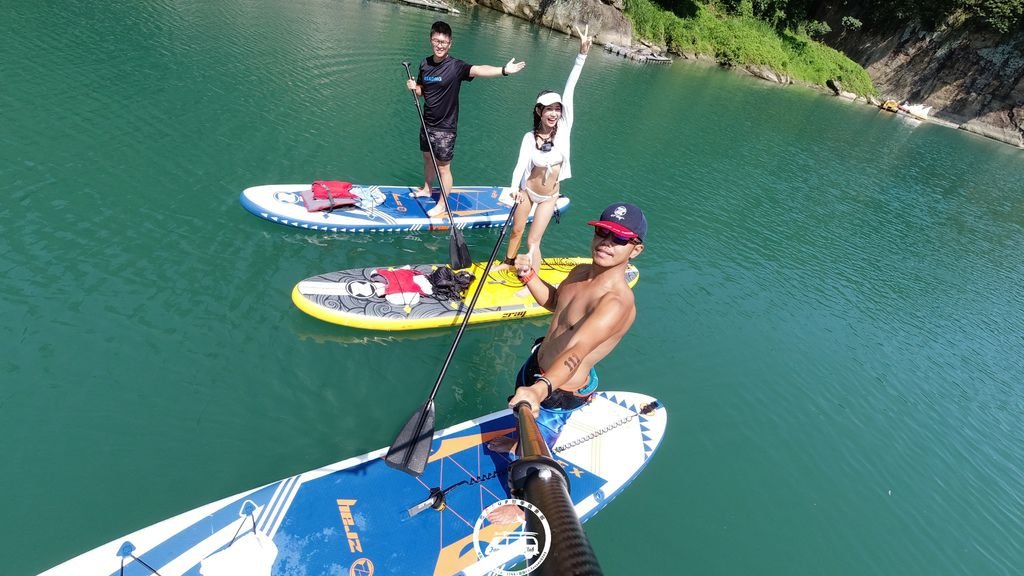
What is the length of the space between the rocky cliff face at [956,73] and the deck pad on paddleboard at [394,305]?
58761mm

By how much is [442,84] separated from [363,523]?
7.21 meters

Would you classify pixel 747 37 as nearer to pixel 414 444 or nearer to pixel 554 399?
pixel 554 399

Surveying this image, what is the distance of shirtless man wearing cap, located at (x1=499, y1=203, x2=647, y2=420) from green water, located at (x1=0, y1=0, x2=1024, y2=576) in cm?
279

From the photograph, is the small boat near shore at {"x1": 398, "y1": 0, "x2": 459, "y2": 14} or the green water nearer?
the green water

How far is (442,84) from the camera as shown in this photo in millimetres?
9141

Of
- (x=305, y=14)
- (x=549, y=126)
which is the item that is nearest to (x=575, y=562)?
(x=549, y=126)

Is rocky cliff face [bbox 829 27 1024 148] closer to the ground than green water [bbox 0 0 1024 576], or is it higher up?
higher up

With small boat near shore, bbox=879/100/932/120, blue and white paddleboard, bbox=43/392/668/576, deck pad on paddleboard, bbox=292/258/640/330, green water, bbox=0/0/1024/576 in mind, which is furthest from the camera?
small boat near shore, bbox=879/100/932/120

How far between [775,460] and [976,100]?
5955 cm

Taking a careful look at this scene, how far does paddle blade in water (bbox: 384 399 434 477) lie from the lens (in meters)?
5.22

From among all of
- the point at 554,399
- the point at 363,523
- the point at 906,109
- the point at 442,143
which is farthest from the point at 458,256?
the point at 906,109

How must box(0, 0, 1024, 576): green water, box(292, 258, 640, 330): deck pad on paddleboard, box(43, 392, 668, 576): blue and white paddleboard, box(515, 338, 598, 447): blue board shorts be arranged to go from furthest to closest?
1. box(292, 258, 640, 330): deck pad on paddleboard
2. box(0, 0, 1024, 576): green water
3. box(515, 338, 598, 447): blue board shorts
4. box(43, 392, 668, 576): blue and white paddleboard

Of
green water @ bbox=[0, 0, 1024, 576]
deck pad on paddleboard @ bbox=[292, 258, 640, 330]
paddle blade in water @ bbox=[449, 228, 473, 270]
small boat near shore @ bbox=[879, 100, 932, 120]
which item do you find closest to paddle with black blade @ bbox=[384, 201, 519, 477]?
green water @ bbox=[0, 0, 1024, 576]

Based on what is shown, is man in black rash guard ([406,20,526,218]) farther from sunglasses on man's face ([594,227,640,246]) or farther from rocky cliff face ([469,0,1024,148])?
rocky cliff face ([469,0,1024,148])
